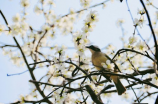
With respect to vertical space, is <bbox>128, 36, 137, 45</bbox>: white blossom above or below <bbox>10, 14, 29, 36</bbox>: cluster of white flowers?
below

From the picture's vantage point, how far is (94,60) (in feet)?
13.3

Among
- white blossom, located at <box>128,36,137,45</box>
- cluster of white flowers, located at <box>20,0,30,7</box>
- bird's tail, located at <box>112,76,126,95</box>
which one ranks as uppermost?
cluster of white flowers, located at <box>20,0,30,7</box>

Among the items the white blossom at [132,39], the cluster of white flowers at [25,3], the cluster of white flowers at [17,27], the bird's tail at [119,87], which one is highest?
the cluster of white flowers at [25,3]

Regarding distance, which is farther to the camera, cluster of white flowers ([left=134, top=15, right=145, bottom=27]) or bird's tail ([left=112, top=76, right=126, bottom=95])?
bird's tail ([left=112, top=76, right=126, bottom=95])

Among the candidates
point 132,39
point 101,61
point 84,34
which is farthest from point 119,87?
point 84,34

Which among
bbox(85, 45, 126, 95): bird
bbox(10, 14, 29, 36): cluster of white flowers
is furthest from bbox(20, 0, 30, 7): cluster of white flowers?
bbox(85, 45, 126, 95): bird

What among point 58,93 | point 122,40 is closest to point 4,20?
point 58,93

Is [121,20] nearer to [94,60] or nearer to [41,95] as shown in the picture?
[94,60]

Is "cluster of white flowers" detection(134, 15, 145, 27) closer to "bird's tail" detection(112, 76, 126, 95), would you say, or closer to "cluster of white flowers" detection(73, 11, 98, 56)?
"cluster of white flowers" detection(73, 11, 98, 56)

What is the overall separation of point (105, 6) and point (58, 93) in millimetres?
3290

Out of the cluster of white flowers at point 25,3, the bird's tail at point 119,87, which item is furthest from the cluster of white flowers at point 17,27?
the bird's tail at point 119,87

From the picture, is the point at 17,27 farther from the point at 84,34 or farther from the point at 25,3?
the point at 84,34

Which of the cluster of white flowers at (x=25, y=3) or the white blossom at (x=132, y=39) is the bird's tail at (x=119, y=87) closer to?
the white blossom at (x=132, y=39)

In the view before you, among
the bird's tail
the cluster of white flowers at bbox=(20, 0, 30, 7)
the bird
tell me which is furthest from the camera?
the cluster of white flowers at bbox=(20, 0, 30, 7)
